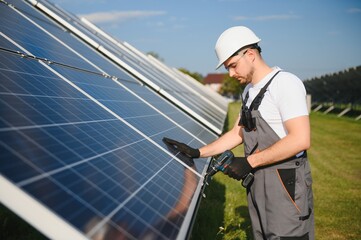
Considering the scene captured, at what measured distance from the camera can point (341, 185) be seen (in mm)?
9352

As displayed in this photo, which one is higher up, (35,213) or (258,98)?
(258,98)

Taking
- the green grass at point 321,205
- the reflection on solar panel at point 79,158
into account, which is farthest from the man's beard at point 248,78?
the green grass at point 321,205

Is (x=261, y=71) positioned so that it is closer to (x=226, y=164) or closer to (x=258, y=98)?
(x=258, y=98)

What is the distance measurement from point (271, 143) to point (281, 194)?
52cm

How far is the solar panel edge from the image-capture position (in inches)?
60.0

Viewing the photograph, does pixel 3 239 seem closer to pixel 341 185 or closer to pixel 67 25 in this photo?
pixel 67 25

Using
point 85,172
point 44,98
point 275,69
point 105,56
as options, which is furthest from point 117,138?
point 105,56

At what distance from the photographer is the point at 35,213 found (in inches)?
60.2

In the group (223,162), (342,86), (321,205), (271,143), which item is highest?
(342,86)

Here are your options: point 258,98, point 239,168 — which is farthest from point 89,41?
point 239,168

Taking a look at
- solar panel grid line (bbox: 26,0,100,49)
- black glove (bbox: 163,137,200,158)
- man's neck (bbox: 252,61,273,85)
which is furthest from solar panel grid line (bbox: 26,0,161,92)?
man's neck (bbox: 252,61,273,85)

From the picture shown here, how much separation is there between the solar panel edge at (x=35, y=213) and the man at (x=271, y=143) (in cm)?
215

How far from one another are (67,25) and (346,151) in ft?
39.5

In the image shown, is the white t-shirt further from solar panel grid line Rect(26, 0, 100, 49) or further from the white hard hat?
solar panel grid line Rect(26, 0, 100, 49)
